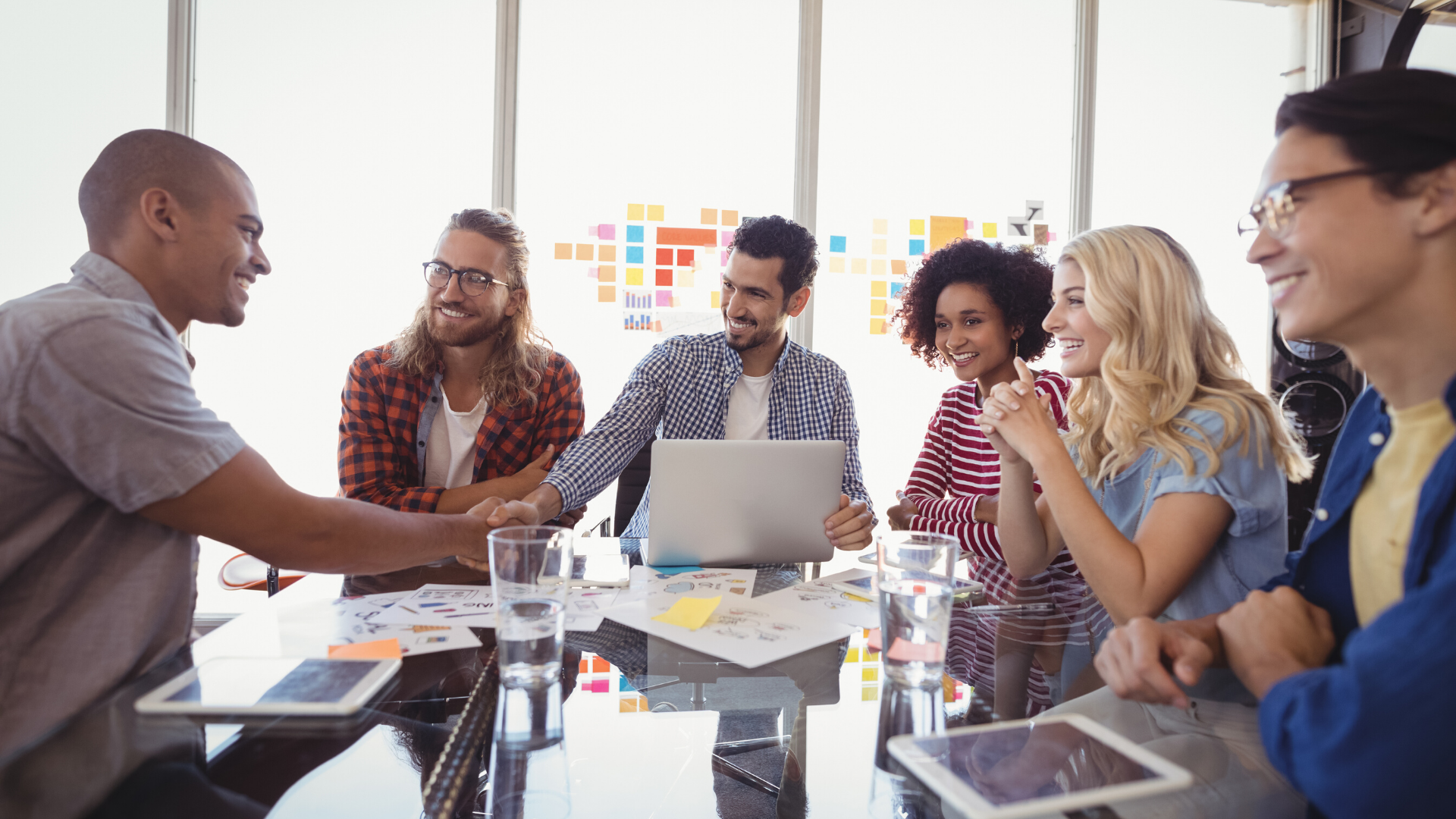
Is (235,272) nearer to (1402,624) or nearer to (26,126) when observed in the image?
(1402,624)

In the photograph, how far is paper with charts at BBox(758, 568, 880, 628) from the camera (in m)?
1.38

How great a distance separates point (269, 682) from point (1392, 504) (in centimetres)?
141

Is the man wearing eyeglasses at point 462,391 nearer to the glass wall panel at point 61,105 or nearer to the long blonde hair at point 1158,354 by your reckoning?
the long blonde hair at point 1158,354

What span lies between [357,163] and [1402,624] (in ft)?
12.4

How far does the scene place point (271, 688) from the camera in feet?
3.27

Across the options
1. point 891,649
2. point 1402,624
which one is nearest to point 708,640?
point 891,649

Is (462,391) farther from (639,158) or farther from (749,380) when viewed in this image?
(639,158)

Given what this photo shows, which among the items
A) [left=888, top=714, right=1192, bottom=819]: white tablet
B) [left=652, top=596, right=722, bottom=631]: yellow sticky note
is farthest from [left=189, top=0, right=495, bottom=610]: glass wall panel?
[left=888, top=714, right=1192, bottom=819]: white tablet

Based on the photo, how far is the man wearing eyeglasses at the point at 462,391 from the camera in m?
2.29

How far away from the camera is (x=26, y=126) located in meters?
3.31

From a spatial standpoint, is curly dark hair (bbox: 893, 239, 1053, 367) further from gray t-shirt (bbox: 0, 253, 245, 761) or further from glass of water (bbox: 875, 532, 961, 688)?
gray t-shirt (bbox: 0, 253, 245, 761)

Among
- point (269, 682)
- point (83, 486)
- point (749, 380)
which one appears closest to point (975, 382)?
point (749, 380)

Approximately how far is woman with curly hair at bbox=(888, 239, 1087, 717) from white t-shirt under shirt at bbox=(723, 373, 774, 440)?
20.9 inches

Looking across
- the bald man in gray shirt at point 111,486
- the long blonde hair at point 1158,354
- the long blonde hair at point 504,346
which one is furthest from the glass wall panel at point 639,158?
the long blonde hair at point 1158,354
